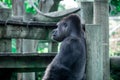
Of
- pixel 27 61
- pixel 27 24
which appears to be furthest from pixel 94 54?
pixel 27 24

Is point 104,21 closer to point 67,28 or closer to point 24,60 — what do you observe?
point 67,28

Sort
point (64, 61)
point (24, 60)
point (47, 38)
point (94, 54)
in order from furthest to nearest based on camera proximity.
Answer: point (47, 38) < point (24, 60) < point (64, 61) < point (94, 54)

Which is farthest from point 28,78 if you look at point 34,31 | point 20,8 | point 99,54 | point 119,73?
point 99,54

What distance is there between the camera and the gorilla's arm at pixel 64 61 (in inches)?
210

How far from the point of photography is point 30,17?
6.69m

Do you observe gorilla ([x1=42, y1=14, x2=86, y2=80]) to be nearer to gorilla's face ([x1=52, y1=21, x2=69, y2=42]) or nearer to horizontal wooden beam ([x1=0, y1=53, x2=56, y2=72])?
gorilla's face ([x1=52, y1=21, x2=69, y2=42])

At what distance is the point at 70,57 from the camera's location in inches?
215

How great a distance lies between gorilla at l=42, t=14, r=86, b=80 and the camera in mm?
5348

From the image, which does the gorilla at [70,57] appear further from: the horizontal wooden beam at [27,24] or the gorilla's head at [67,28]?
the horizontal wooden beam at [27,24]

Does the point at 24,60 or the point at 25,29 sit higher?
the point at 25,29

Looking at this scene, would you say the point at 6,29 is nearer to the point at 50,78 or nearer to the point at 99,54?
the point at 50,78

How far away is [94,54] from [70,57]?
0.35 meters

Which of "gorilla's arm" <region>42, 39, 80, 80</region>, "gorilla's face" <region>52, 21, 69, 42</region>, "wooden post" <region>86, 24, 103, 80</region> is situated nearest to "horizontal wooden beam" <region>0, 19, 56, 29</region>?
"gorilla's face" <region>52, 21, 69, 42</region>

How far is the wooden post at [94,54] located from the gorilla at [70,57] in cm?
14
